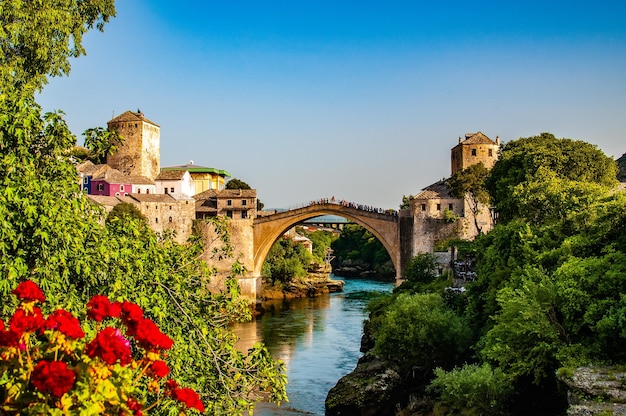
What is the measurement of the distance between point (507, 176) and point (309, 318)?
1602cm

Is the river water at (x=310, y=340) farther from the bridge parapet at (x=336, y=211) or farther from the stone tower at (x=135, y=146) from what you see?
the stone tower at (x=135, y=146)

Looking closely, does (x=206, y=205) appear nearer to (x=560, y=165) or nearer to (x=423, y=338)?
(x=560, y=165)

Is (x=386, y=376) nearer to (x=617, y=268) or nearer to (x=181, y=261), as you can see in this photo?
(x=617, y=268)

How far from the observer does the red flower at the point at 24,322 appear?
463cm

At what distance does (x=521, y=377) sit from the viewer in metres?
17.5

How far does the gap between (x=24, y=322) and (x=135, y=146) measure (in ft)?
201

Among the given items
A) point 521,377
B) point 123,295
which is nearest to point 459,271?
point 521,377

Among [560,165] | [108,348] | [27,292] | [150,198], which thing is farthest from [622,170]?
[108,348]

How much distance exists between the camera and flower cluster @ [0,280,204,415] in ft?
14.8

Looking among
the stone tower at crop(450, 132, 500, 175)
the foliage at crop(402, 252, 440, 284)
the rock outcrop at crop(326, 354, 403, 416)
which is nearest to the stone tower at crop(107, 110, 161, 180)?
the stone tower at crop(450, 132, 500, 175)

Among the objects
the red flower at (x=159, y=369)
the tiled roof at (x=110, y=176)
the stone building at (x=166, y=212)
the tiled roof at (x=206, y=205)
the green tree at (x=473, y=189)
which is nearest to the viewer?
the red flower at (x=159, y=369)

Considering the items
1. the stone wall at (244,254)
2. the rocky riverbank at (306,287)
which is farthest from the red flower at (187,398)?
the rocky riverbank at (306,287)

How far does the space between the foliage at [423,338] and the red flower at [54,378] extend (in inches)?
742

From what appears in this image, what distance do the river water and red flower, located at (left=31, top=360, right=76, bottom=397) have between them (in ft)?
63.3
